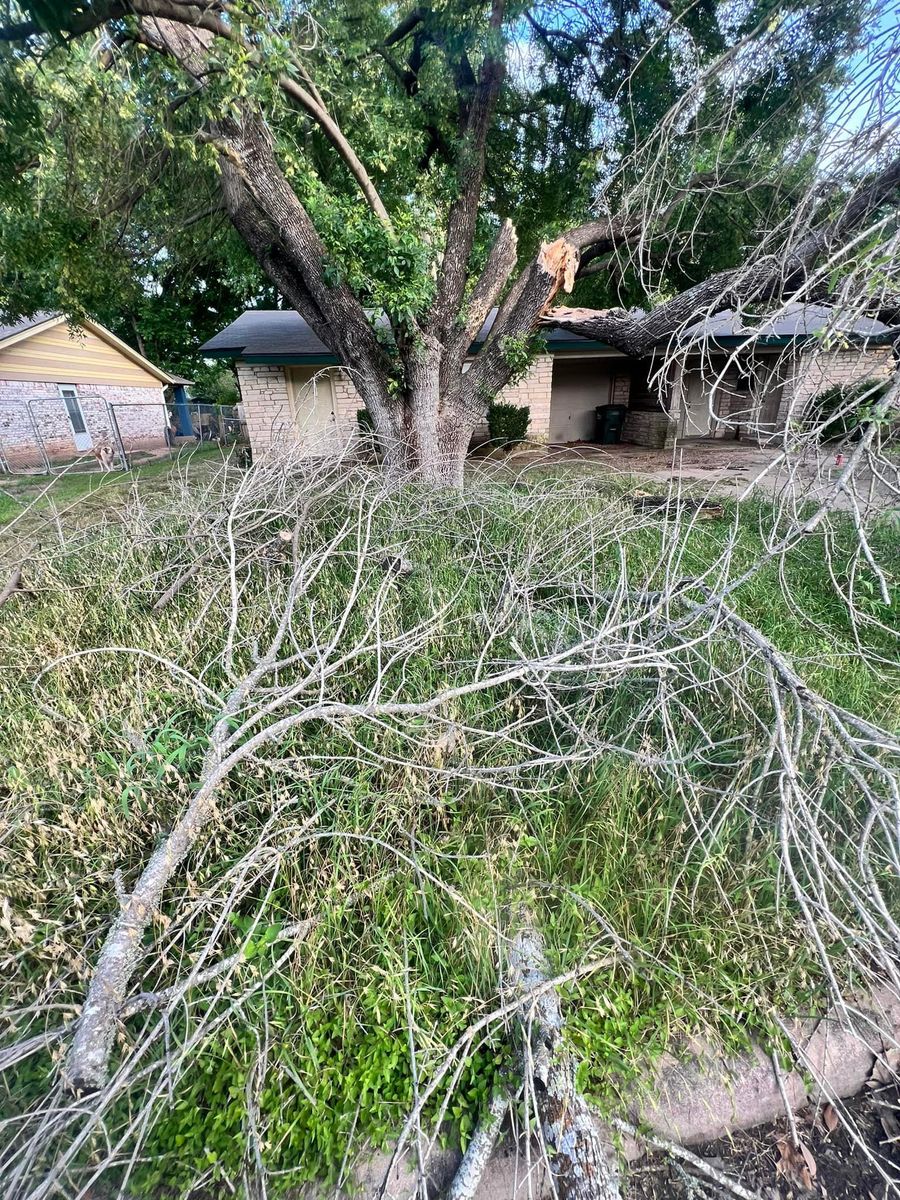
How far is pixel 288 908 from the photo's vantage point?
184 centimetres

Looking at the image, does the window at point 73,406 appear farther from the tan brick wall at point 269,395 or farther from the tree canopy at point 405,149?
the tan brick wall at point 269,395

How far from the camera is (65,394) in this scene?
16391mm

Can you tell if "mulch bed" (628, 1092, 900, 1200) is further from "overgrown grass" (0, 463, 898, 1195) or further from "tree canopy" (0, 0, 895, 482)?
"tree canopy" (0, 0, 895, 482)

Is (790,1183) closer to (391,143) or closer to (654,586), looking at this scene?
(654,586)

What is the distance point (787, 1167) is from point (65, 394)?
22.3 m

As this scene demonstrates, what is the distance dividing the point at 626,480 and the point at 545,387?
7.15 metres

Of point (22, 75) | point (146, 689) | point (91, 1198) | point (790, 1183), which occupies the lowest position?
point (790, 1183)

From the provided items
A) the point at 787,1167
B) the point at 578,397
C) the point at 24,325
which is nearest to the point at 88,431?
the point at 24,325

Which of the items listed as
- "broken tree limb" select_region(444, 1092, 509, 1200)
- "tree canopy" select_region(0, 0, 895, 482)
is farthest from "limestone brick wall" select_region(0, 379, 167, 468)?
"broken tree limb" select_region(444, 1092, 509, 1200)

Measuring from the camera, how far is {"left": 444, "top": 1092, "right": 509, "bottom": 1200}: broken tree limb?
1.35 m

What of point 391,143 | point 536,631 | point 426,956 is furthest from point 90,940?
point 391,143

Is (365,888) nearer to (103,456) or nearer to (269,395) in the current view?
(103,456)

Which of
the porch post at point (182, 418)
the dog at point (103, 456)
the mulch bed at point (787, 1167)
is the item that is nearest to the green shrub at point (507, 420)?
the dog at point (103, 456)

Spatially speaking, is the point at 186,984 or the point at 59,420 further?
the point at 59,420
